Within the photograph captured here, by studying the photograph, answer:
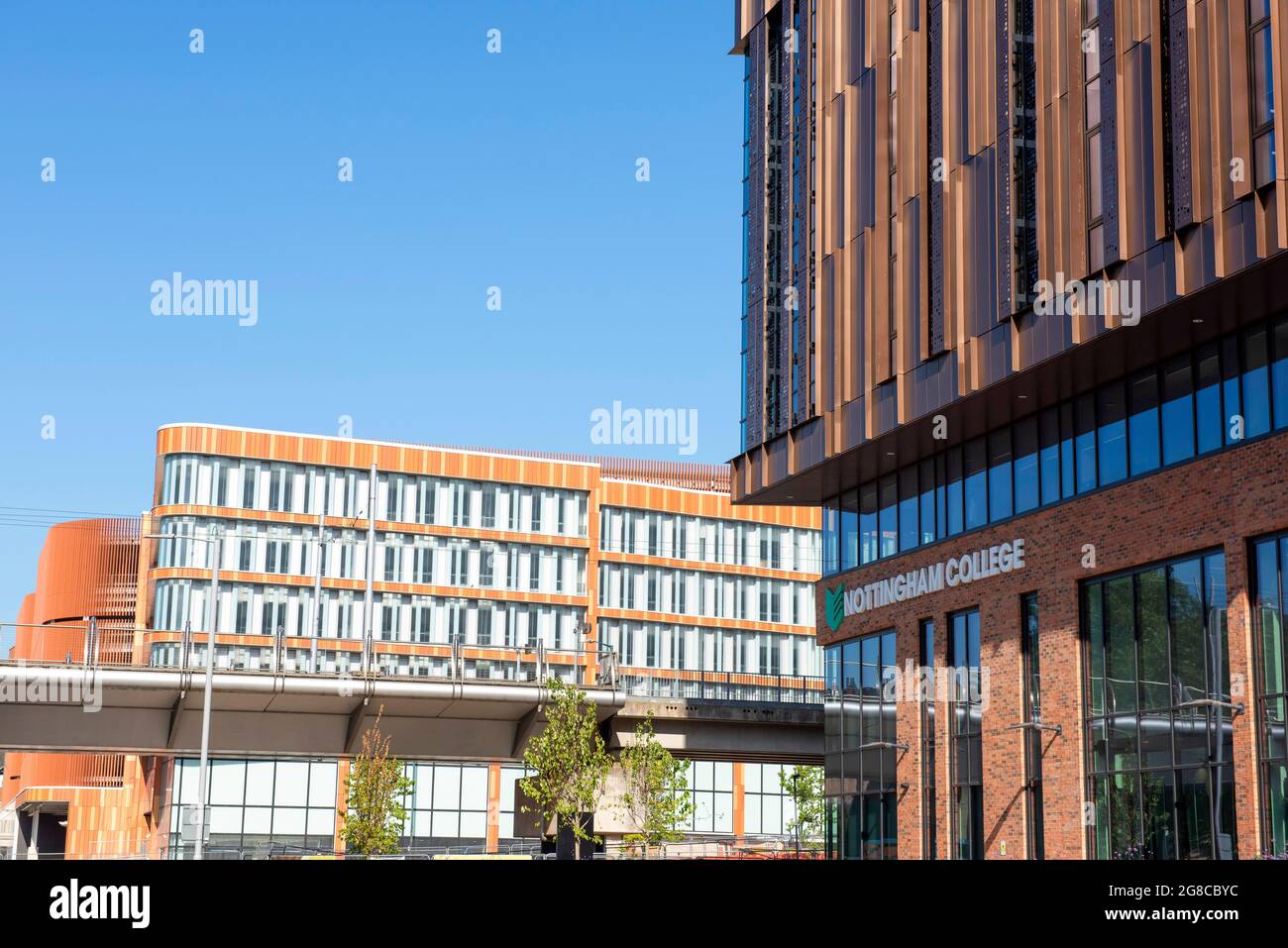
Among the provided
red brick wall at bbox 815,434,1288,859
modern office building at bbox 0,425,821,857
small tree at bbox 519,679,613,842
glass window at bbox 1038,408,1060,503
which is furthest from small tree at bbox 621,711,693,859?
modern office building at bbox 0,425,821,857

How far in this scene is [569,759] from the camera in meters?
53.4

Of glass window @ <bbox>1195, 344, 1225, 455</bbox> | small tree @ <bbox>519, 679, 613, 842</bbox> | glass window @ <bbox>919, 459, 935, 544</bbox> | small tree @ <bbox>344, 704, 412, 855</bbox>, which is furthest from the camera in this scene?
small tree @ <bbox>344, 704, 412, 855</bbox>

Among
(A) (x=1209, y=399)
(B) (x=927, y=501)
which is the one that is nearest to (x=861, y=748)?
(B) (x=927, y=501)

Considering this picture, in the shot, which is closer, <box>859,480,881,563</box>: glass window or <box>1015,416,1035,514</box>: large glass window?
<box>1015,416,1035,514</box>: large glass window

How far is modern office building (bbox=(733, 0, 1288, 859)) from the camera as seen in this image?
29.1 meters

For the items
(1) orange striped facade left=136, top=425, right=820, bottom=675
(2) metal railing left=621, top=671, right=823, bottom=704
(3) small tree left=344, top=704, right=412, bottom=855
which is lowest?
(3) small tree left=344, top=704, right=412, bottom=855

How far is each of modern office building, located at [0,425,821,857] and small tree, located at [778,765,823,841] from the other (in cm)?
1316

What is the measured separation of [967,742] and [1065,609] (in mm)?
5407

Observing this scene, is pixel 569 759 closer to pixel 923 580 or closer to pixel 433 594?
pixel 923 580

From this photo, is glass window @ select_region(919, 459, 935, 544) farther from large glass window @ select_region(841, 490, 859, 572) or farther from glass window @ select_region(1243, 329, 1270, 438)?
glass window @ select_region(1243, 329, 1270, 438)

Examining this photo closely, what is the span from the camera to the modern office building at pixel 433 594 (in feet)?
294

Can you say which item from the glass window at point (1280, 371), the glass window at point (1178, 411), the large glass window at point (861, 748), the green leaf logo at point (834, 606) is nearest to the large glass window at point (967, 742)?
the large glass window at point (861, 748)
